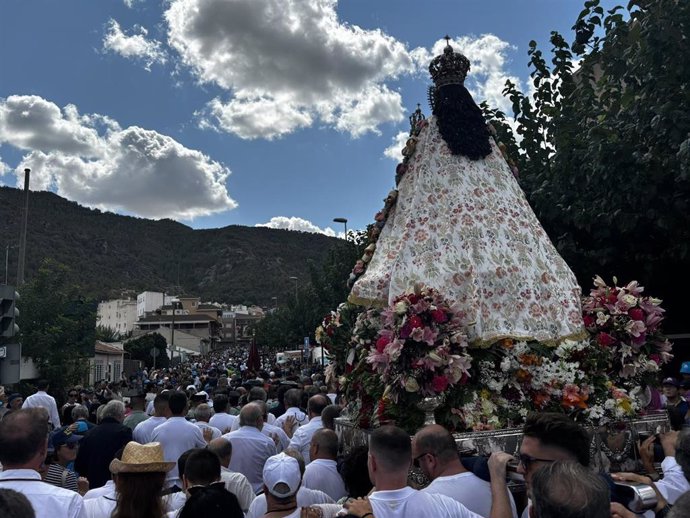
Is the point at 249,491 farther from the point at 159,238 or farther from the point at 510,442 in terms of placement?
the point at 159,238

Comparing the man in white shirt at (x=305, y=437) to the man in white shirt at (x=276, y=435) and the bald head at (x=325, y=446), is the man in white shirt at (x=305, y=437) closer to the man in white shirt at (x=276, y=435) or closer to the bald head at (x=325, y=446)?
the man in white shirt at (x=276, y=435)

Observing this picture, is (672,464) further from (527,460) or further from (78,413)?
(78,413)

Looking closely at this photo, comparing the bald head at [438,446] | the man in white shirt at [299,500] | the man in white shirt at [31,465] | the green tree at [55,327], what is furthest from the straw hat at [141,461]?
the green tree at [55,327]

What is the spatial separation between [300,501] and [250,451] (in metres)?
2.45

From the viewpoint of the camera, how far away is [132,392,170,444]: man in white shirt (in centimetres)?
745

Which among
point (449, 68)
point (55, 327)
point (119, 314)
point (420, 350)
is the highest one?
point (449, 68)

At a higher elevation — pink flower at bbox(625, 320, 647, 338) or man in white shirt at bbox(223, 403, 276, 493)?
pink flower at bbox(625, 320, 647, 338)

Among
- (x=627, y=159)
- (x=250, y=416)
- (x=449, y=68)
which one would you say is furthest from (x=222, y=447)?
(x=627, y=159)

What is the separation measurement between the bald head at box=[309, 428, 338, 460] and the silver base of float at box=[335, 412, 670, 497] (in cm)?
30

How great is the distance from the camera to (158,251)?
16625 centimetres

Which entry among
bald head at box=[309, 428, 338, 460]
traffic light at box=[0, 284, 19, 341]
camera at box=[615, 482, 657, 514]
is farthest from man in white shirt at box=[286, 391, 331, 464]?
traffic light at box=[0, 284, 19, 341]

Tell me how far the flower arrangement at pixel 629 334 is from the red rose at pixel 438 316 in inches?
69.5

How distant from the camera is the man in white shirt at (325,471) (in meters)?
5.22

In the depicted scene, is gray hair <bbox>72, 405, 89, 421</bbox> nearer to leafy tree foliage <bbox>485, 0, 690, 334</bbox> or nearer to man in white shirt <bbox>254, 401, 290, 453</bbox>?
man in white shirt <bbox>254, 401, 290, 453</bbox>
